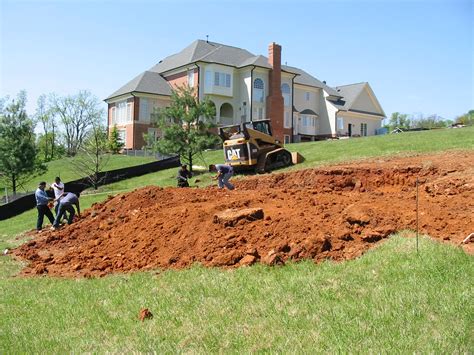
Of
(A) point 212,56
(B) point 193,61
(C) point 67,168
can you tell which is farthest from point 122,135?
(C) point 67,168

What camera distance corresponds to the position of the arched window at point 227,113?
50.8m

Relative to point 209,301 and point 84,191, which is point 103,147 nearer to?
point 84,191

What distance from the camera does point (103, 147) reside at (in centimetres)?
3288

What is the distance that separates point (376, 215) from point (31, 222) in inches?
586

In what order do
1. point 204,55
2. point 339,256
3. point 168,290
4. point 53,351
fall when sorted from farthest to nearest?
point 204,55 < point 339,256 < point 168,290 < point 53,351

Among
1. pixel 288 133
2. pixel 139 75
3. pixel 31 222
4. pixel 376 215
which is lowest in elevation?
pixel 31 222

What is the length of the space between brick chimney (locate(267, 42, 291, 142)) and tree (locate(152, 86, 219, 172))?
21609 mm

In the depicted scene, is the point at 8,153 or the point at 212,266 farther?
the point at 8,153

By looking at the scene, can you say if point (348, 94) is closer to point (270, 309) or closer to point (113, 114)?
point (113, 114)

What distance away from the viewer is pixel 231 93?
161 feet

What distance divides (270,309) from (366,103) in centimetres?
5828

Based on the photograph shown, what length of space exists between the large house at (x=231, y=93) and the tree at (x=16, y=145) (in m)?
16.2

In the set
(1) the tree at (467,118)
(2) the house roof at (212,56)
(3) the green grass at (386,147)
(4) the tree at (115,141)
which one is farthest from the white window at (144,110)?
(1) the tree at (467,118)

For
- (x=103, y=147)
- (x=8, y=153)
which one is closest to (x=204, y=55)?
(x=103, y=147)
